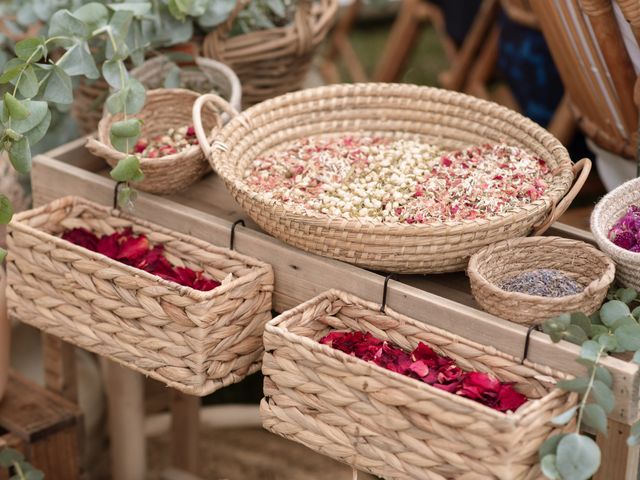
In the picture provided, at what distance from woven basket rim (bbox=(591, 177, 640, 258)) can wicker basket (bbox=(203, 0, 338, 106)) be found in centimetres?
81

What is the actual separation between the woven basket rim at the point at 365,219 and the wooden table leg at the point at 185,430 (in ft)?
2.42

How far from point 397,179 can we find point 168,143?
1.37 feet

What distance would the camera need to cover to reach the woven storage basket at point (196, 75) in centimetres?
190

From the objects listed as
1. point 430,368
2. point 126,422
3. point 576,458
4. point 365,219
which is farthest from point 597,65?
point 126,422

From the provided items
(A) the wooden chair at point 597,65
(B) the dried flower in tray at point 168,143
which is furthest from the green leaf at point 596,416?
(B) the dried flower in tray at point 168,143

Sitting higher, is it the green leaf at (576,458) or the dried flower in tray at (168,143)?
the dried flower in tray at (168,143)

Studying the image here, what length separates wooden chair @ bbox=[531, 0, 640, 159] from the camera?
1671 millimetres

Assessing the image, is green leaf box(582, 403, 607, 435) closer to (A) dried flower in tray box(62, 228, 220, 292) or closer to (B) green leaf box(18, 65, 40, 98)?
(A) dried flower in tray box(62, 228, 220, 292)

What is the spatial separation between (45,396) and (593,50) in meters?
1.15

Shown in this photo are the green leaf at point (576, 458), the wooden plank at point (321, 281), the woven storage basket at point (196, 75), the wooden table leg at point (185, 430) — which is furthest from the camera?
the wooden table leg at point (185, 430)

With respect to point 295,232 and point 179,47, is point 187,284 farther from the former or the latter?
point 179,47

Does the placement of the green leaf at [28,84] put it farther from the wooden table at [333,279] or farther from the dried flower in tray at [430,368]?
the dried flower in tray at [430,368]

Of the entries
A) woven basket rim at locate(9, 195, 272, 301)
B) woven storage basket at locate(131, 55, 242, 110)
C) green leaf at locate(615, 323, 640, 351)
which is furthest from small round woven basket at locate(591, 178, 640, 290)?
woven storage basket at locate(131, 55, 242, 110)

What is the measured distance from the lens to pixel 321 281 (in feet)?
4.76
